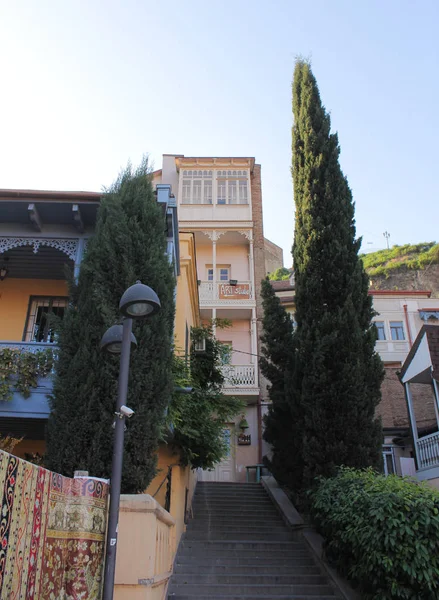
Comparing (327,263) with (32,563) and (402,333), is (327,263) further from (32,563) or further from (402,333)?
(402,333)

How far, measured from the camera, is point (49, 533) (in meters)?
4.05

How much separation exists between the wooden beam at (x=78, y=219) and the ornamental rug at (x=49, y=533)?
5070 millimetres

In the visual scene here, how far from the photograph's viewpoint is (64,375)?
6.89 metres

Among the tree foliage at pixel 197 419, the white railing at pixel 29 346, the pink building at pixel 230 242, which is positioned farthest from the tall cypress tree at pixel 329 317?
the pink building at pixel 230 242

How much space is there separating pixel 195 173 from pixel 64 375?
58.2 feet

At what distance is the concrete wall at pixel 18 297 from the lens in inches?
396

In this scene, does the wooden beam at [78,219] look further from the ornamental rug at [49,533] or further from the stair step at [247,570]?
A: the stair step at [247,570]

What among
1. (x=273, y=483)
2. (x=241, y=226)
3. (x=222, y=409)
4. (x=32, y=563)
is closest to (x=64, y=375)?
(x=32, y=563)

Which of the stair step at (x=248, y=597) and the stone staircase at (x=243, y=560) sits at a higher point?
the stone staircase at (x=243, y=560)

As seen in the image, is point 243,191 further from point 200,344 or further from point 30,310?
point 30,310

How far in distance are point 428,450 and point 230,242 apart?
500 inches

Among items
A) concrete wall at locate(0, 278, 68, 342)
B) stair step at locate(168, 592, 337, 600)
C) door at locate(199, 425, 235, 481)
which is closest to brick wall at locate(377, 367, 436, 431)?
door at locate(199, 425, 235, 481)

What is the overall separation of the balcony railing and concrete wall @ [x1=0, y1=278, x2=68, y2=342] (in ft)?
35.8

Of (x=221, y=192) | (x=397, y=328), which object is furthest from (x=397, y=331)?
(x=221, y=192)
